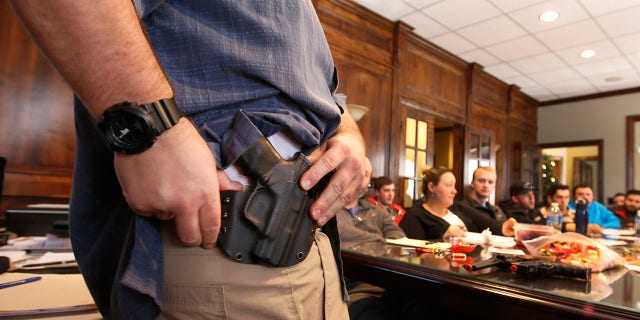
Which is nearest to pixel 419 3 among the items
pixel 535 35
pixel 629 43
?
pixel 535 35

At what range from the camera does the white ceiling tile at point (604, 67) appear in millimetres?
5172

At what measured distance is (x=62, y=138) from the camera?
2555 millimetres

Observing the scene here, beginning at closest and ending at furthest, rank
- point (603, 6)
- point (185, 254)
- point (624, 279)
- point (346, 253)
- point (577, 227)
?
point (185, 254) < point (624, 279) < point (346, 253) < point (577, 227) < point (603, 6)

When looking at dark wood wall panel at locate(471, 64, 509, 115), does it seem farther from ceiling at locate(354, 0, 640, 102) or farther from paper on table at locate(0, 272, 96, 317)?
paper on table at locate(0, 272, 96, 317)

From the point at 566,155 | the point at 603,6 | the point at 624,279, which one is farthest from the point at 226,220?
the point at 566,155

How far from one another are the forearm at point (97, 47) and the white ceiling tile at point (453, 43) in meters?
4.66

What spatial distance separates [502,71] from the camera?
5.68 metres

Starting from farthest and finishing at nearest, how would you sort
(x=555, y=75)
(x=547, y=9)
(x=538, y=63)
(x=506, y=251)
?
(x=555, y=75) < (x=538, y=63) < (x=547, y=9) < (x=506, y=251)

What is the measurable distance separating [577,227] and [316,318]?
8.63 ft

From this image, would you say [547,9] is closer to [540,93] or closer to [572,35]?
[572,35]

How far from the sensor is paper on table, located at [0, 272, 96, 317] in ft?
2.13

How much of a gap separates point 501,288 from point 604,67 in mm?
6087

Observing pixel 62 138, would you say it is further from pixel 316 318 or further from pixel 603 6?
pixel 603 6

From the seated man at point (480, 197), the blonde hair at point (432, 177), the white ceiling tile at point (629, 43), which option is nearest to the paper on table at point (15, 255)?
the blonde hair at point (432, 177)
